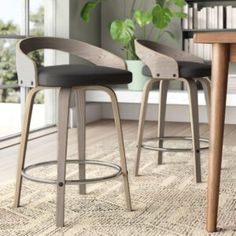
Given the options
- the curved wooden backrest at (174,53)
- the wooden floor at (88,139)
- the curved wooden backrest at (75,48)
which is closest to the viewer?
the curved wooden backrest at (75,48)

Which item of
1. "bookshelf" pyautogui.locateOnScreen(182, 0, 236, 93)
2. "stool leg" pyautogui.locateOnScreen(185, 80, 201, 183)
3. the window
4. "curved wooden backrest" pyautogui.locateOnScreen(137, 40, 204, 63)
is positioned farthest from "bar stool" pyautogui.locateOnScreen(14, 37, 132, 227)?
"bookshelf" pyautogui.locateOnScreen(182, 0, 236, 93)

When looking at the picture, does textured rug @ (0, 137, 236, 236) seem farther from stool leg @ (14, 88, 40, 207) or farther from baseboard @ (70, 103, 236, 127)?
baseboard @ (70, 103, 236, 127)

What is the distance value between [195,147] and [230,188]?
0.32 m

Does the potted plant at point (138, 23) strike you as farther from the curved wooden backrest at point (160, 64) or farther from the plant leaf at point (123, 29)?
the curved wooden backrest at point (160, 64)

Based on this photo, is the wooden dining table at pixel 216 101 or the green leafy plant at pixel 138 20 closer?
the wooden dining table at pixel 216 101

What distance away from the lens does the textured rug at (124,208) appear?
2199 millimetres

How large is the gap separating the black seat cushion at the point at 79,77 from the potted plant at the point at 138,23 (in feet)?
8.88

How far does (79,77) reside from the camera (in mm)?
2199

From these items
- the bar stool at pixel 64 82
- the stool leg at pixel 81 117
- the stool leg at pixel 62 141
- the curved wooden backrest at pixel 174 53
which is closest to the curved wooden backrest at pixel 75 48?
the bar stool at pixel 64 82

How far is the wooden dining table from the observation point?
81.3 inches

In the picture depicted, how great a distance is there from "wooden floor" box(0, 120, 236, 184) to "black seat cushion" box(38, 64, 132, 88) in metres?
0.96

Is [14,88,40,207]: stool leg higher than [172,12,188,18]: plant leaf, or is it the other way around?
[172,12,188,18]: plant leaf

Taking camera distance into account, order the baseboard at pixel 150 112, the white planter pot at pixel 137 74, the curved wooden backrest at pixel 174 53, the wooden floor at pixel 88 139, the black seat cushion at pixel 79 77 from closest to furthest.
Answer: the black seat cushion at pixel 79 77 < the curved wooden backrest at pixel 174 53 < the wooden floor at pixel 88 139 < the white planter pot at pixel 137 74 < the baseboard at pixel 150 112

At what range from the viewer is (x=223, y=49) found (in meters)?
2.07
